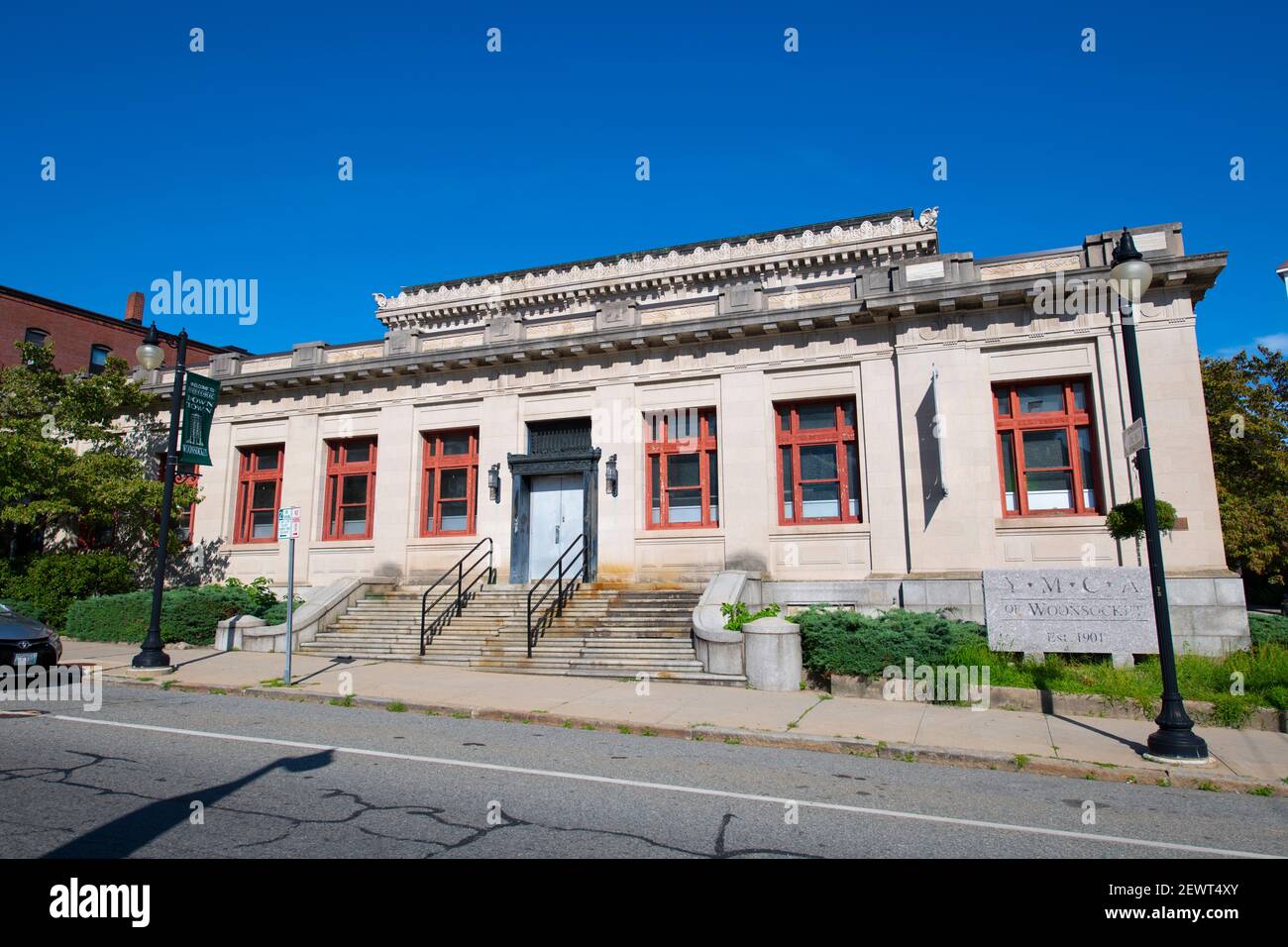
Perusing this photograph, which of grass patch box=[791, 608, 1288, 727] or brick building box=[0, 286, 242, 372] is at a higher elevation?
brick building box=[0, 286, 242, 372]

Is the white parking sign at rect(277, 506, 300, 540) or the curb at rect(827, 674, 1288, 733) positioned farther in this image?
the white parking sign at rect(277, 506, 300, 540)

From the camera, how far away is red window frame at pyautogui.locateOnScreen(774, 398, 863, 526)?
55.2 feet

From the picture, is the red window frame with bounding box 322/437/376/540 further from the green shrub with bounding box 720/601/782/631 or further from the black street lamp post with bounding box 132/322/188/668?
the green shrub with bounding box 720/601/782/631

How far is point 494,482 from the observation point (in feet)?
62.1

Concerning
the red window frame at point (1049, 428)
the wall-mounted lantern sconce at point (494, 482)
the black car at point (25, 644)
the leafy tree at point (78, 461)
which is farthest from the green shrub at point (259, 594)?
the red window frame at point (1049, 428)

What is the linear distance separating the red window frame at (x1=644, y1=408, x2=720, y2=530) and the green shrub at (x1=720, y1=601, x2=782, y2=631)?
142 inches

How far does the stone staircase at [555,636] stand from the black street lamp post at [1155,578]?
19.7 ft

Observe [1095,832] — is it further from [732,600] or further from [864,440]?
[864,440]

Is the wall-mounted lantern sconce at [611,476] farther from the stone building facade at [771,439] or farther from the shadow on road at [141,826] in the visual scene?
the shadow on road at [141,826]

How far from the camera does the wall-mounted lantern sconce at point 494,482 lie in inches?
746

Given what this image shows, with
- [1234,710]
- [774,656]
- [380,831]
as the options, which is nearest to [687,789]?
[380,831]

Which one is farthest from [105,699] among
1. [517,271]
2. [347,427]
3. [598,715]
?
[517,271]

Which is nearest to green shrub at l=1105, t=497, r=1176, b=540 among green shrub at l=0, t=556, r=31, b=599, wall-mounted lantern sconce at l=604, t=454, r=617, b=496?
wall-mounted lantern sconce at l=604, t=454, r=617, b=496

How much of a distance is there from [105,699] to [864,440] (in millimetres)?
14428
